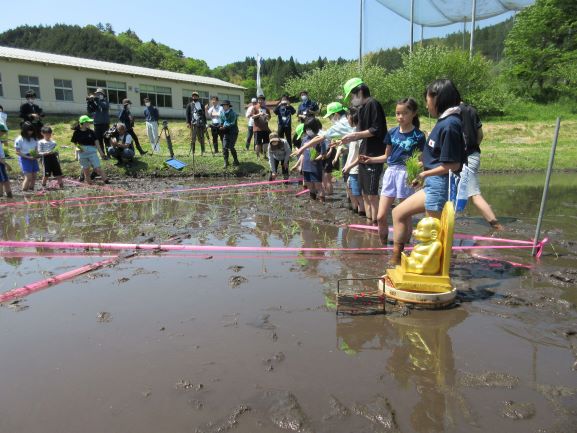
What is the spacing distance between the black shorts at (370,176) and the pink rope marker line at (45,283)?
328 centimetres

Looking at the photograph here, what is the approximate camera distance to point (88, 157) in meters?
11.7

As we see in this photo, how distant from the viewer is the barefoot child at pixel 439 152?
12.0ft

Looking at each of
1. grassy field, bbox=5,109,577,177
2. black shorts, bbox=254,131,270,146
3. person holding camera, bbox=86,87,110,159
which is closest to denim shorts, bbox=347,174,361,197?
grassy field, bbox=5,109,577,177

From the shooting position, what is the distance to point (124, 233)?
251 inches

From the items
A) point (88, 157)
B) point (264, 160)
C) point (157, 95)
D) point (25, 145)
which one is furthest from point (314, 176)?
point (157, 95)

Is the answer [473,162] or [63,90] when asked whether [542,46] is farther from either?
[473,162]

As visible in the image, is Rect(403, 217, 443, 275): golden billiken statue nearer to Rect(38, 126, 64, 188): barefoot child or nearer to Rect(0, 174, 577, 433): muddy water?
Rect(0, 174, 577, 433): muddy water

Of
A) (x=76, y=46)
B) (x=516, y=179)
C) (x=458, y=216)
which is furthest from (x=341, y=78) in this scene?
(x=76, y=46)

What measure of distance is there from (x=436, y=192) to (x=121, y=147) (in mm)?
11690

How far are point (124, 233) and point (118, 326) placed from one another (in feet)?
10.9

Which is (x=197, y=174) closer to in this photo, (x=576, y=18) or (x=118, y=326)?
(x=118, y=326)

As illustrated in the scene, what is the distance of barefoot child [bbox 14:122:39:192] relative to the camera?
10586 mm

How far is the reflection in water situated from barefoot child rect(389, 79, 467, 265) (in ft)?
3.36

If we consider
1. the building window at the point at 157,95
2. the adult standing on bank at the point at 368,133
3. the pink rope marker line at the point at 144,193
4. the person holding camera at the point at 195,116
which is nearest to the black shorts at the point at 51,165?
the pink rope marker line at the point at 144,193
